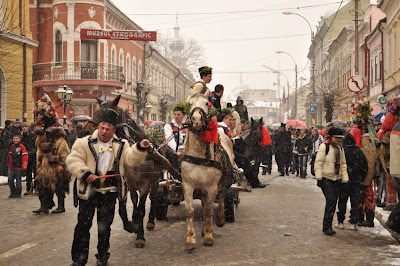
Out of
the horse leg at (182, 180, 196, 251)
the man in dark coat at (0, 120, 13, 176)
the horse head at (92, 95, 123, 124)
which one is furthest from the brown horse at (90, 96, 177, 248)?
the man in dark coat at (0, 120, 13, 176)

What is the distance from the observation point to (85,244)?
19.1 feet

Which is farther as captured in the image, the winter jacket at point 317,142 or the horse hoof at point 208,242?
the winter jacket at point 317,142

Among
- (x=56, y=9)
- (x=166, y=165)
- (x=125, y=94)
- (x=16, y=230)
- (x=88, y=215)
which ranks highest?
(x=56, y=9)

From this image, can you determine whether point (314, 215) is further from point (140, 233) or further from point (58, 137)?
point (58, 137)

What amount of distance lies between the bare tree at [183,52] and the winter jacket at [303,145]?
53.3m

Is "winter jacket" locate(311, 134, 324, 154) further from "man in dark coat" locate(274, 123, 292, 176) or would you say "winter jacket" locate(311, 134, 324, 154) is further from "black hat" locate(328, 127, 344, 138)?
"black hat" locate(328, 127, 344, 138)

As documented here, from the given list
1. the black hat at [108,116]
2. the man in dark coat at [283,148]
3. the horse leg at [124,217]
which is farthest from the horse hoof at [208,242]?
the man in dark coat at [283,148]

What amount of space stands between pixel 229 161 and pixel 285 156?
11875mm

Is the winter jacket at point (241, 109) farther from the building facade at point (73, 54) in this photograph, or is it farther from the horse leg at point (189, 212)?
the building facade at point (73, 54)

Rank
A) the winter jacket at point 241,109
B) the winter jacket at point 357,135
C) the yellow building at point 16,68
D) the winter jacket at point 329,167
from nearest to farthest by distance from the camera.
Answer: the winter jacket at point 329,167 < the winter jacket at point 357,135 < the winter jacket at point 241,109 < the yellow building at point 16,68

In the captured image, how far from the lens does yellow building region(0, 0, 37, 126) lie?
22.7 meters

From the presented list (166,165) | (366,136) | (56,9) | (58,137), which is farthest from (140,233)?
(56,9)

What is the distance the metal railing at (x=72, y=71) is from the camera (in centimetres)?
3039

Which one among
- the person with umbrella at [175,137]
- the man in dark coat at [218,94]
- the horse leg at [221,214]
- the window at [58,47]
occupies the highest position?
the window at [58,47]
